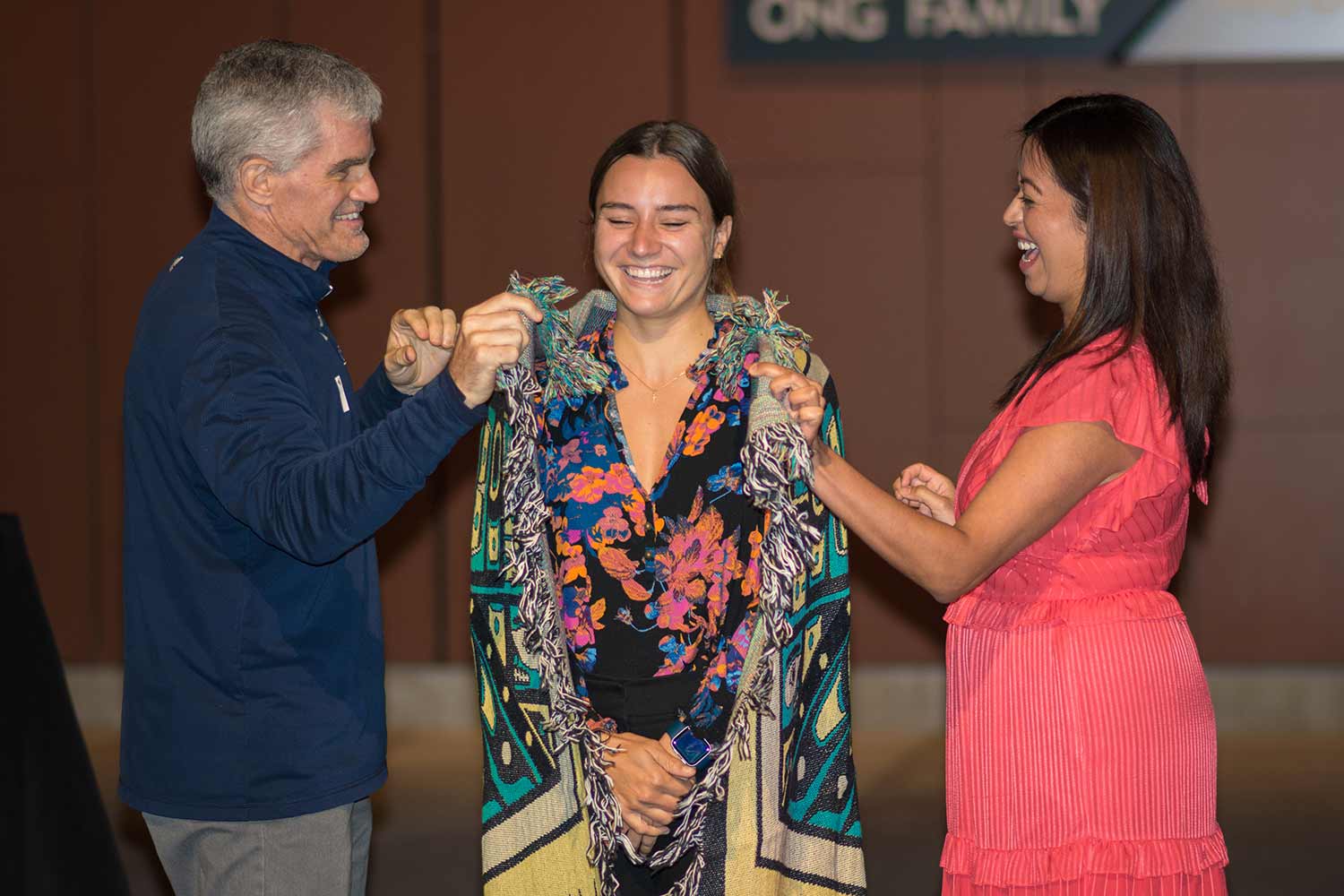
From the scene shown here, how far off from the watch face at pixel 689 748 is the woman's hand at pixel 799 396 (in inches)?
21.9

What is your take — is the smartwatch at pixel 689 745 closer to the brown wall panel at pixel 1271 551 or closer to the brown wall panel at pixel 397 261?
the brown wall panel at pixel 397 261

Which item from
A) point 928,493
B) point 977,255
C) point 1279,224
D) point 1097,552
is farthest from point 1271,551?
point 1097,552

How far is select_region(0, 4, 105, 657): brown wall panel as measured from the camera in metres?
5.72

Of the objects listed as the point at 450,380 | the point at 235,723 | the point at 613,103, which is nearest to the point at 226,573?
the point at 235,723

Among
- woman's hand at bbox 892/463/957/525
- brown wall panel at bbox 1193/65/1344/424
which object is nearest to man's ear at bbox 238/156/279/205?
woman's hand at bbox 892/463/957/525

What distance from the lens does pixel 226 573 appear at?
80.6 inches

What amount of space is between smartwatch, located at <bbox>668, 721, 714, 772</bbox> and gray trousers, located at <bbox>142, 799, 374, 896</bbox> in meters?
0.55

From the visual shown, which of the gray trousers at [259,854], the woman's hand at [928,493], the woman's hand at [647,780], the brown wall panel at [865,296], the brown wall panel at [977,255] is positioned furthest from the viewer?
the brown wall panel at [865,296]

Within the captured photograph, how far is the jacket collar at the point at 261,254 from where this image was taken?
2.18m

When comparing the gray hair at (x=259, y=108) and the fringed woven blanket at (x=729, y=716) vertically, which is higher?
the gray hair at (x=259, y=108)

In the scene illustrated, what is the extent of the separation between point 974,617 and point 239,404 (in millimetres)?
1216

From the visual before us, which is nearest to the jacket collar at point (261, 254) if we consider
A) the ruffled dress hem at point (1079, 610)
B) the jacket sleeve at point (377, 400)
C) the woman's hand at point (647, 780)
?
the jacket sleeve at point (377, 400)

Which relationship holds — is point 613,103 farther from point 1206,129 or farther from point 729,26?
point 1206,129

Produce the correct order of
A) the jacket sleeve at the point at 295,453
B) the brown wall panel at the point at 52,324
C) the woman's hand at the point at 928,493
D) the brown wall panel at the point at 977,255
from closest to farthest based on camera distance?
the jacket sleeve at the point at 295,453, the woman's hand at the point at 928,493, the brown wall panel at the point at 977,255, the brown wall panel at the point at 52,324
